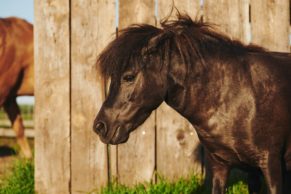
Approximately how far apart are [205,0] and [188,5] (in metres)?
0.18

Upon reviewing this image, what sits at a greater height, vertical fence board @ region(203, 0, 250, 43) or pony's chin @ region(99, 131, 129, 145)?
vertical fence board @ region(203, 0, 250, 43)

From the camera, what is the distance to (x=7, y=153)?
9.77 metres

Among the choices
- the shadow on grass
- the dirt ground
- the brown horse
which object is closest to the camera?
the dirt ground

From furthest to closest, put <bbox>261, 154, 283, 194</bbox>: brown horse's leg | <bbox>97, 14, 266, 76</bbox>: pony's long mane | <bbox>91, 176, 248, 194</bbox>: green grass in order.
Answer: <bbox>91, 176, 248, 194</bbox>: green grass < <bbox>261, 154, 283, 194</bbox>: brown horse's leg < <bbox>97, 14, 266, 76</bbox>: pony's long mane

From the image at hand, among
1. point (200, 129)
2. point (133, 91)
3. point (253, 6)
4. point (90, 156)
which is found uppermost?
point (253, 6)

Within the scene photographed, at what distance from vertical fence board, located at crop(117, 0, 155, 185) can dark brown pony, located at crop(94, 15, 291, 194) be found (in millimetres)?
1300

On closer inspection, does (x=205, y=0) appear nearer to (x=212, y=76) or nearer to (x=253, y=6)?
(x=253, y=6)

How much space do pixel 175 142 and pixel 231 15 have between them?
4.72 ft

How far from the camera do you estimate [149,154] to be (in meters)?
5.70

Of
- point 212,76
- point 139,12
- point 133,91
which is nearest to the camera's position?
point 133,91

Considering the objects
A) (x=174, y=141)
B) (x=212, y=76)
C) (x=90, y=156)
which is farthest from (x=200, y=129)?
(x=90, y=156)

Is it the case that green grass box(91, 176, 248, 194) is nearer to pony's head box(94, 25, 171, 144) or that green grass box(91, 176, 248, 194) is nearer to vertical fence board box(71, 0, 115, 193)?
vertical fence board box(71, 0, 115, 193)

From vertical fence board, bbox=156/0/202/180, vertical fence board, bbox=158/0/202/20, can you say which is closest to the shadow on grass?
vertical fence board, bbox=156/0/202/180

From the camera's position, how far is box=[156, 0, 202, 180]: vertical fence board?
18.6 ft
